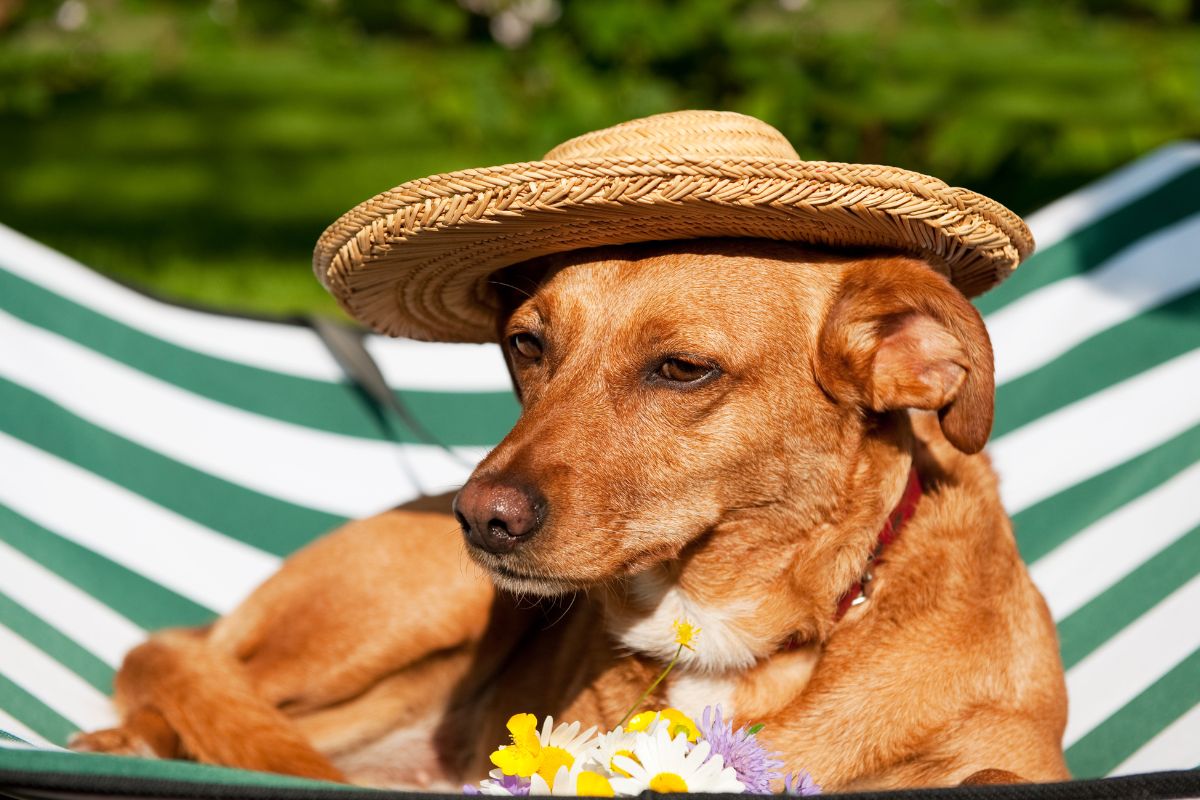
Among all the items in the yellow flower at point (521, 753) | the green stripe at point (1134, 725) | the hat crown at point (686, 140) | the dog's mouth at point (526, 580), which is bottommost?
the green stripe at point (1134, 725)

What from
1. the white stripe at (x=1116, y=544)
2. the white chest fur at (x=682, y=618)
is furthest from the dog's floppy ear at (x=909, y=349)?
the white stripe at (x=1116, y=544)

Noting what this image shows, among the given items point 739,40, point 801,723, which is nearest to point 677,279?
point 801,723

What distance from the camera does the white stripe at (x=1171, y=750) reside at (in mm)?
3383

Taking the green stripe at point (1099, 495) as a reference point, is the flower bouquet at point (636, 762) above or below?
above

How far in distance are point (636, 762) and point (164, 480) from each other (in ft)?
9.39

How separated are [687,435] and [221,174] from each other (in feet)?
27.7

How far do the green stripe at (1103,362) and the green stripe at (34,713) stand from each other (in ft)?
10.1

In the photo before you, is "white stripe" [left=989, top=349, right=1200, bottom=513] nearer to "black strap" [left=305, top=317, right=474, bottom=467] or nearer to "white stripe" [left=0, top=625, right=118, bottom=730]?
"black strap" [left=305, top=317, right=474, bottom=467]

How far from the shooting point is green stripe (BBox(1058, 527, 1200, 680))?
3838 mm

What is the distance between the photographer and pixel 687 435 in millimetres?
2734

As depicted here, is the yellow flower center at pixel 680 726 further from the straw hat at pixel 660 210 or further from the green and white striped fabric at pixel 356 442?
the green and white striped fabric at pixel 356 442

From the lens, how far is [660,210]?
263 centimetres

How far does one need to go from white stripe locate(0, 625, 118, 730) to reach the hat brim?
138cm

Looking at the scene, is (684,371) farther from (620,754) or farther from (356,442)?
(356,442)
